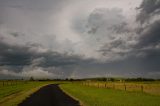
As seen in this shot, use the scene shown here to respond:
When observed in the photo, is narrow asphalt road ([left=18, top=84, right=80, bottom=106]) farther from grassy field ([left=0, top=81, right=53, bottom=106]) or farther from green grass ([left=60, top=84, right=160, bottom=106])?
green grass ([left=60, top=84, right=160, bottom=106])

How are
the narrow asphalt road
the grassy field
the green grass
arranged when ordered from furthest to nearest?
the grassy field, the green grass, the narrow asphalt road

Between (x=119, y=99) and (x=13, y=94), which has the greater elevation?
(x=13, y=94)

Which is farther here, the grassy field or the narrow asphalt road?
the grassy field

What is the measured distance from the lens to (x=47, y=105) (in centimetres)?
2183

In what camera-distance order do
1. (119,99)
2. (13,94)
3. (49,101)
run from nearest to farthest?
1. (49,101)
2. (119,99)
3. (13,94)

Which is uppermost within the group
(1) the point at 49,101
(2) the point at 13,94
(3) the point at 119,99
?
(2) the point at 13,94

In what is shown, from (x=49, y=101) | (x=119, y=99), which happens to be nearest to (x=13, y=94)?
(x=49, y=101)

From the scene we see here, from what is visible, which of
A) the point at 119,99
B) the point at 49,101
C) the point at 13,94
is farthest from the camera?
the point at 13,94

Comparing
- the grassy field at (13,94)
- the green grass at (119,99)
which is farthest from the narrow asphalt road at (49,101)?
the green grass at (119,99)

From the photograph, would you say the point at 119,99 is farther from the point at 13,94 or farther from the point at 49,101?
the point at 13,94

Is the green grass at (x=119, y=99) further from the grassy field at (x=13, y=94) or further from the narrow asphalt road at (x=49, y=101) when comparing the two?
the grassy field at (x=13, y=94)

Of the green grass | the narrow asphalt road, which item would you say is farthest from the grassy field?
the green grass

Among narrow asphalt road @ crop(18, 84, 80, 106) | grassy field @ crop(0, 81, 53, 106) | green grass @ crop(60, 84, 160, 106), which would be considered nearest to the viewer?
narrow asphalt road @ crop(18, 84, 80, 106)

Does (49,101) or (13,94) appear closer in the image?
(49,101)
